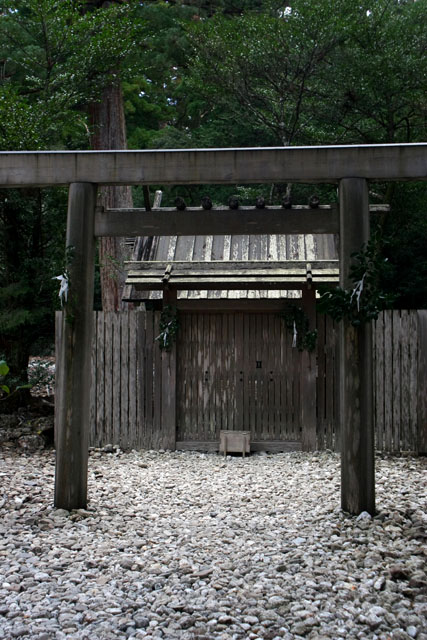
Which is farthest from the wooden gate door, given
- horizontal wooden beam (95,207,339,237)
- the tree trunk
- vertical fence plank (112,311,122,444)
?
the tree trunk

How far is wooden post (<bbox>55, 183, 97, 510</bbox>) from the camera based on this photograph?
5.29 metres

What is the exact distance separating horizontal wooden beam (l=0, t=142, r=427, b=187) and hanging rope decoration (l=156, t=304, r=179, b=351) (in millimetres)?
3503

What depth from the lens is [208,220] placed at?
5.42 metres

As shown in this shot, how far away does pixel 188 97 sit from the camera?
20.5 m

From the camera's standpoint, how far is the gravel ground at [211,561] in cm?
333

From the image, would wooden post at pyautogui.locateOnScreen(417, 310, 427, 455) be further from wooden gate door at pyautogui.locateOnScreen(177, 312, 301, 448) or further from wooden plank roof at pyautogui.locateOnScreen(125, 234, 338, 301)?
wooden gate door at pyautogui.locateOnScreen(177, 312, 301, 448)

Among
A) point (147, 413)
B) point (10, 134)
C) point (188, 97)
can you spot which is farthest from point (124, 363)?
point (188, 97)

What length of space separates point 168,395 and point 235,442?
3.72 feet

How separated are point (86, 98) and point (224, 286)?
5.80m

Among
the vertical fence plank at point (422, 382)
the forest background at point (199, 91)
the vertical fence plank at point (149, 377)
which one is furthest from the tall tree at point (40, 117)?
the vertical fence plank at point (422, 382)

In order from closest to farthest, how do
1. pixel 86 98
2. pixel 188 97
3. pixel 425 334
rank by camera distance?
pixel 425 334
pixel 86 98
pixel 188 97

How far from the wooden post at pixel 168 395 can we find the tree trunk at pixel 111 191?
14.0 feet

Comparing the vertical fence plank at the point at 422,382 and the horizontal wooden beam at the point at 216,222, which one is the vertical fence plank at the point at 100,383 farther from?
the vertical fence plank at the point at 422,382

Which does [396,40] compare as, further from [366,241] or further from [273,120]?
[366,241]
